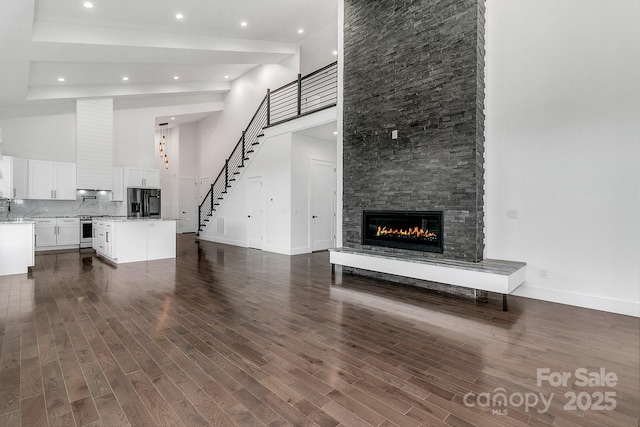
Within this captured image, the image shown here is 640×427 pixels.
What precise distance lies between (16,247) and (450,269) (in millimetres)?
7024

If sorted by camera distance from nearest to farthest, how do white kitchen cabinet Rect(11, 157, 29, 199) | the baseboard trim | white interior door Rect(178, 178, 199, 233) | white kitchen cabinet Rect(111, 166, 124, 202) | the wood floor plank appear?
the wood floor plank, the baseboard trim, white kitchen cabinet Rect(11, 157, 29, 199), white kitchen cabinet Rect(111, 166, 124, 202), white interior door Rect(178, 178, 199, 233)

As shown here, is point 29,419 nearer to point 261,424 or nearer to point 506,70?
point 261,424

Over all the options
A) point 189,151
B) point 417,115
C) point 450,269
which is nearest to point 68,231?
point 189,151

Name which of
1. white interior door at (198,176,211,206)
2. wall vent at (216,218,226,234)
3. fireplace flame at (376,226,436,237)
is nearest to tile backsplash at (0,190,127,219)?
wall vent at (216,218,226,234)

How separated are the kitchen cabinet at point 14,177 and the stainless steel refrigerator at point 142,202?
2426mm

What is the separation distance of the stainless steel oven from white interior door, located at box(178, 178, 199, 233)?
4330 millimetres

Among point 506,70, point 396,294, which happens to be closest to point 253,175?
point 396,294

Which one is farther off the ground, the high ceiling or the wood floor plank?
the high ceiling

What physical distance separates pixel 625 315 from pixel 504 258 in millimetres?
1319

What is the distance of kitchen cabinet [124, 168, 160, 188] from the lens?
10.1m

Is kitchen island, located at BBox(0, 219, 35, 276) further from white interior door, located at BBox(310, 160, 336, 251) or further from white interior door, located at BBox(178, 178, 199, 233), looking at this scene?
white interior door, located at BBox(178, 178, 199, 233)

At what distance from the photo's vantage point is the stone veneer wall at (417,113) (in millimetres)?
4410

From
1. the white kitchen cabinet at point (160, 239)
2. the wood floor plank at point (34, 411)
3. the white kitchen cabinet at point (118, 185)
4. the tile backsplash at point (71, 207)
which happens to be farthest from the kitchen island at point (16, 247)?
the wood floor plank at point (34, 411)

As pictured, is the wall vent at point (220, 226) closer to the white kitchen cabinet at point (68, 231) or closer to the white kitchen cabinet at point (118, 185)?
the white kitchen cabinet at point (118, 185)
